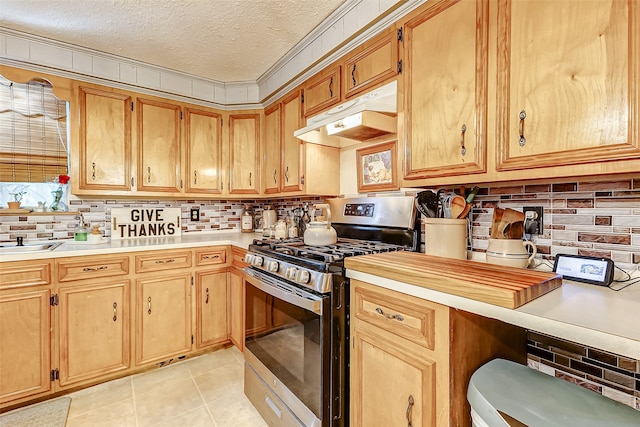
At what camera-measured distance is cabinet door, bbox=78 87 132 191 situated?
7.47 ft

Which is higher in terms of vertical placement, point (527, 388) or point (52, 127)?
point (52, 127)

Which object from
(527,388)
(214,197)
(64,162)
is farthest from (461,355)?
(64,162)

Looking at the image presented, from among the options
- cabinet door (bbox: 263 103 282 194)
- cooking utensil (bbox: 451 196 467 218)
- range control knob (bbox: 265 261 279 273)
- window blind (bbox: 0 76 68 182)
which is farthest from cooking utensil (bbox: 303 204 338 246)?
window blind (bbox: 0 76 68 182)

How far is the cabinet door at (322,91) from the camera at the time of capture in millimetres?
1925

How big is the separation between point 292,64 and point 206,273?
1840 mm

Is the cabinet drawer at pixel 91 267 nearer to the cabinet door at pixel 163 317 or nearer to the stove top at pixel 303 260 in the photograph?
the cabinet door at pixel 163 317

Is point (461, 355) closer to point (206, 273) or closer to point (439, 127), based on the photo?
point (439, 127)

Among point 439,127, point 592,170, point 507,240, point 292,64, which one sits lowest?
point 507,240

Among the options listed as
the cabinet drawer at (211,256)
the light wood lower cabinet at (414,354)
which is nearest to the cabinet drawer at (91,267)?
the cabinet drawer at (211,256)

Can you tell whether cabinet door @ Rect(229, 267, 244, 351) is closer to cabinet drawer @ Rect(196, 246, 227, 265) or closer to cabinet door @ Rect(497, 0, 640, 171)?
cabinet drawer @ Rect(196, 246, 227, 265)

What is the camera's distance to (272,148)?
2.69 meters

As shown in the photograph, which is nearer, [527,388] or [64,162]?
[527,388]

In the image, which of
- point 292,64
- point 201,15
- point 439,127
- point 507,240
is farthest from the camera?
point 292,64

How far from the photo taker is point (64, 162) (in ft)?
8.04
